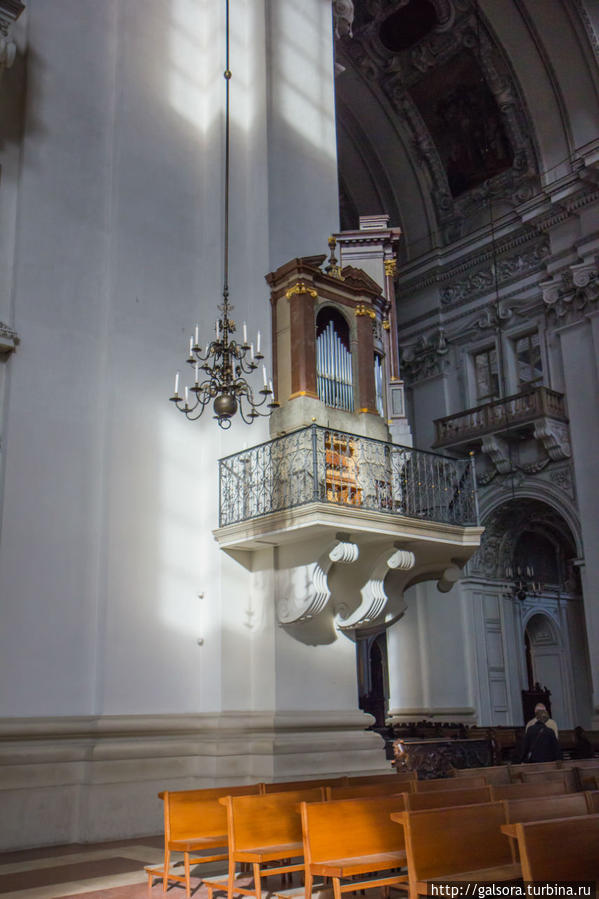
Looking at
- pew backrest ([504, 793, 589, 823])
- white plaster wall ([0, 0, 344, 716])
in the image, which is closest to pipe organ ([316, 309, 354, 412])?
white plaster wall ([0, 0, 344, 716])

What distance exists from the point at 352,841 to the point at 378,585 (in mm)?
4447

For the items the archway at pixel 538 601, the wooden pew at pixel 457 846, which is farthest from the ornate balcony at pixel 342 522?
the archway at pixel 538 601

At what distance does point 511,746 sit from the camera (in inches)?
576

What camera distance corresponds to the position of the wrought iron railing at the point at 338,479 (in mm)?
9016

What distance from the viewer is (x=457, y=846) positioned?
14.9 ft

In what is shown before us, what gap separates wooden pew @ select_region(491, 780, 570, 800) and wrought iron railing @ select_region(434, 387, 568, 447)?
1207 centimetres

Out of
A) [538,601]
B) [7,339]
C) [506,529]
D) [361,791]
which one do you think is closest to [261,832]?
[361,791]

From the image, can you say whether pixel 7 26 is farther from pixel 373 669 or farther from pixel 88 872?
pixel 373 669

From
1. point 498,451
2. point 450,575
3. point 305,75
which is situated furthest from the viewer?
point 498,451

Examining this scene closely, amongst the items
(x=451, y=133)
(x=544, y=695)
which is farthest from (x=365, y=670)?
(x=451, y=133)

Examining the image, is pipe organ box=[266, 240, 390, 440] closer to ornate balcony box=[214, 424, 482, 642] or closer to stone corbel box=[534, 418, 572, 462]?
ornate balcony box=[214, 424, 482, 642]

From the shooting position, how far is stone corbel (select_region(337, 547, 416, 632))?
9312 millimetres

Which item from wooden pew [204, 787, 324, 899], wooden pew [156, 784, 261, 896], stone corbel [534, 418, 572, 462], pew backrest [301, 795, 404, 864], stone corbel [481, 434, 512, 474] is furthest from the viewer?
stone corbel [481, 434, 512, 474]

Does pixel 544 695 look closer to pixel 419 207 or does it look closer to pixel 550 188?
pixel 550 188
